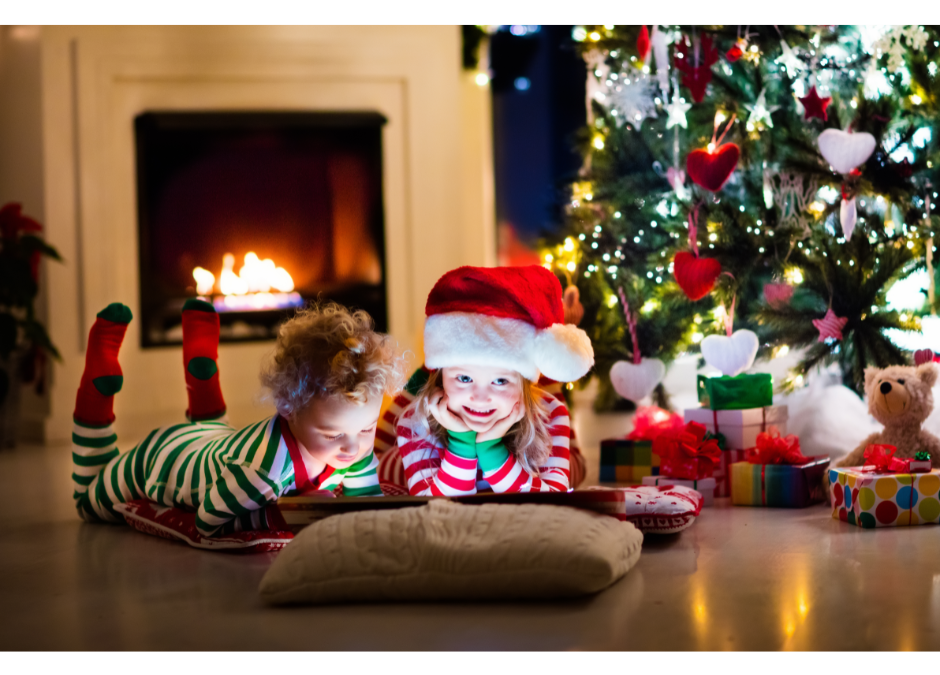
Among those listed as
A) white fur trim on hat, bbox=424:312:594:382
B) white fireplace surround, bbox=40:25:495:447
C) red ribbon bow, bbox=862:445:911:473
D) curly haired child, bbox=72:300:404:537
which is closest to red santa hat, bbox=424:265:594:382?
white fur trim on hat, bbox=424:312:594:382

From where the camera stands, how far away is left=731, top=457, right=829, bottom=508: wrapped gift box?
2.18 metres

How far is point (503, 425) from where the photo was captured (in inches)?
73.7

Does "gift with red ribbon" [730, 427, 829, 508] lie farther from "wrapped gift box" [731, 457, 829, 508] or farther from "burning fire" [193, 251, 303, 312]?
"burning fire" [193, 251, 303, 312]

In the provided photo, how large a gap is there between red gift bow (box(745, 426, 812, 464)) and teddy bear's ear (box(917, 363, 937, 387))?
1.00 feet

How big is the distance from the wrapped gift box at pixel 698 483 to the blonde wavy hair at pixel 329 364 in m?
0.71

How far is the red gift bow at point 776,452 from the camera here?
222cm

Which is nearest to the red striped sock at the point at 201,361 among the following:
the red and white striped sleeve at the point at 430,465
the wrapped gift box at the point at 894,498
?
the red and white striped sleeve at the point at 430,465

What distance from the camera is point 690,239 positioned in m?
2.57

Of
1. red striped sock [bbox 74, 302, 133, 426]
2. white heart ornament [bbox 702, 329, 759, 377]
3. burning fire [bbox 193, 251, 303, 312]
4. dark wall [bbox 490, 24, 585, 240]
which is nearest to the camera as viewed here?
red striped sock [bbox 74, 302, 133, 426]

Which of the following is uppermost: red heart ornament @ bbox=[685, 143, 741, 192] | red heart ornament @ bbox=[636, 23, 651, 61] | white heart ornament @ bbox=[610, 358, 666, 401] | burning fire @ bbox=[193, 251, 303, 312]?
red heart ornament @ bbox=[636, 23, 651, 61]

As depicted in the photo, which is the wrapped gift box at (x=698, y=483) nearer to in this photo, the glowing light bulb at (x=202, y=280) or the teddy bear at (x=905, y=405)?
the teddy bear at (x=905, y=405)

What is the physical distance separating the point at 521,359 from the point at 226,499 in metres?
0.60
